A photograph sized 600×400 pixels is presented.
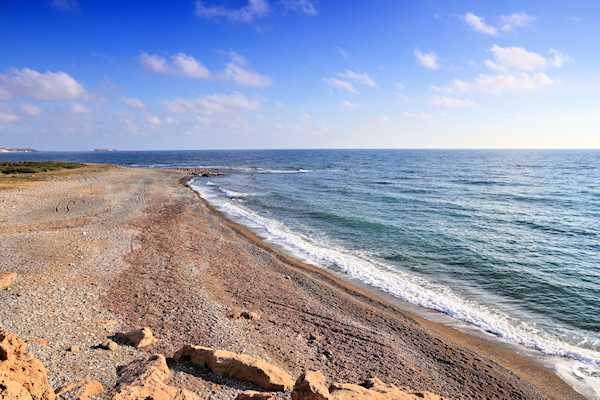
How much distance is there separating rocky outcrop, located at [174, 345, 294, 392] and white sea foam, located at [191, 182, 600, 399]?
924 cm

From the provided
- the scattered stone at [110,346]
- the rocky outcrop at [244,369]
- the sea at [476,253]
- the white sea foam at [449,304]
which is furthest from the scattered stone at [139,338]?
the white sea foam at [449,304]

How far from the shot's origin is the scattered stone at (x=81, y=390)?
24.3 ft

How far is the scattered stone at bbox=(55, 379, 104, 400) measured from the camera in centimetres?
741

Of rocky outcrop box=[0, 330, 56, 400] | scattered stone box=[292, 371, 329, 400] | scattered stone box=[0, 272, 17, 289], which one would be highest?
rocky outcrop box=[0, 330, 56, 400]

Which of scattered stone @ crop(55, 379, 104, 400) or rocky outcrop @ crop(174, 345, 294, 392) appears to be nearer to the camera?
scattered stone @ crop(55, 379, 104, 400)

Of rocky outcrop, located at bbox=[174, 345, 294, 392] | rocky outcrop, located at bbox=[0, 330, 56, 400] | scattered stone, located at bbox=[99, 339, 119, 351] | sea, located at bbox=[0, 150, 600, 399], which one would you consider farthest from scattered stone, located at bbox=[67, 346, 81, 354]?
sea, located at bbox=[0, 150, 600, 399]

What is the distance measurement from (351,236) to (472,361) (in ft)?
55.9

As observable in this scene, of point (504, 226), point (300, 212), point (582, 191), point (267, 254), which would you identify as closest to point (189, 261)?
point (267, 254)

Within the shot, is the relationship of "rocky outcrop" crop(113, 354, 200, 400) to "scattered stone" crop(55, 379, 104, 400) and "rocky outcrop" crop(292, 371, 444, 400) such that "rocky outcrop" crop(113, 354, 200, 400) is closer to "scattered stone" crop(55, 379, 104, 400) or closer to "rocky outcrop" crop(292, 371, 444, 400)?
"scattered stone" crop(55, 379, 104, 400)

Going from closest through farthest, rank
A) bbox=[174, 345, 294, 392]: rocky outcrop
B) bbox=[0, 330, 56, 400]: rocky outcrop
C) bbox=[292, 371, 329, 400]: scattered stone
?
bbox=[0, 330, 56, 400]: rocky outcrop
bbox=[292, 371, 329, 400]: scattered stone
bbox=[174, 345, 294, 392]: rocky outcrop

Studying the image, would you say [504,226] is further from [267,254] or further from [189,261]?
[189,261]

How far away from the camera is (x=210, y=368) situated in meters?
9.13

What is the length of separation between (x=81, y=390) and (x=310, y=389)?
15.4 ft

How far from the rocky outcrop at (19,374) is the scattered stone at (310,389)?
434cm
